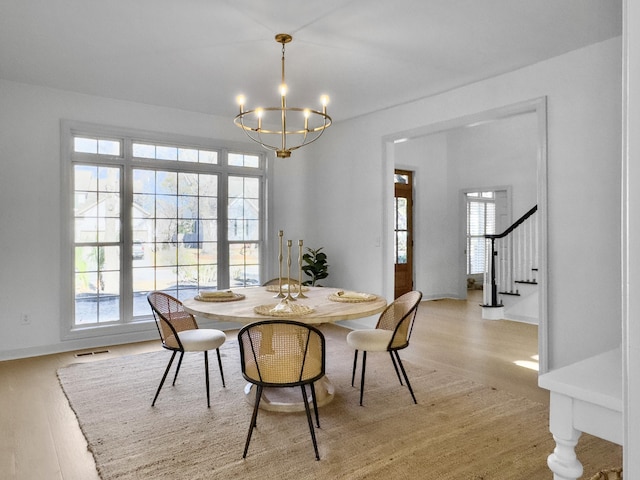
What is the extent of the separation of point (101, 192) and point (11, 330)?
1696 millimetres

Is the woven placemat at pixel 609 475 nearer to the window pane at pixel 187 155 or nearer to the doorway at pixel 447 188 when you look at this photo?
the window pane at pixel 187 155

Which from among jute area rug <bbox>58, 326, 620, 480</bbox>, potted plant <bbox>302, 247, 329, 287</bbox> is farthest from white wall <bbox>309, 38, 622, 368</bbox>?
potted plant <bbox>302, 247, 329, 287</bbox>

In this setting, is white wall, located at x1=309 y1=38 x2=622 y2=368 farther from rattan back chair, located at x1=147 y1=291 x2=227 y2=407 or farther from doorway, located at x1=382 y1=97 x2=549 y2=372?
doorway, located at x1=382 y1=97 x2=549 y2=372

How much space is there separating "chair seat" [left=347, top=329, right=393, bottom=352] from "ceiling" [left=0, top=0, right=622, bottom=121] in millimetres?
2243

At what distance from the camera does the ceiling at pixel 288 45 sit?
2.90 meters

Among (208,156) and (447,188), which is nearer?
(208,156)

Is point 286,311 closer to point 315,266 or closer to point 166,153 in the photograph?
point 315,266

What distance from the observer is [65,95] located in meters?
4.70

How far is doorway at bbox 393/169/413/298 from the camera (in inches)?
313

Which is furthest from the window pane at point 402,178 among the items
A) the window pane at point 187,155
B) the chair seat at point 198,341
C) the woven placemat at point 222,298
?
the chair seat at point 198,341

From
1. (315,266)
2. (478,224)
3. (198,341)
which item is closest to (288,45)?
(198,341)

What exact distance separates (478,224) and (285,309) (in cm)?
785

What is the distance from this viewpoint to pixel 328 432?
2760 mm

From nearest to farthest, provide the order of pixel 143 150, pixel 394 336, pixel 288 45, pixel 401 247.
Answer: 1. pixel 394 336
2. pixel 288 45
3. pixel 143 150
4. pixel 401 247
